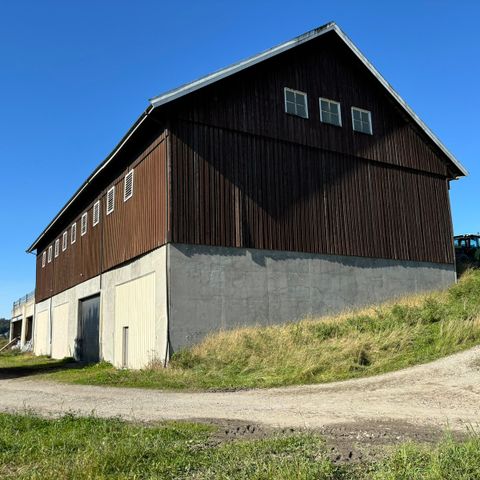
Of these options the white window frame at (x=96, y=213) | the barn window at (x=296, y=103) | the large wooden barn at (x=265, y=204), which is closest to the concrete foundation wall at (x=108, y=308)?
the large wooden barn at (x=265, y=204)

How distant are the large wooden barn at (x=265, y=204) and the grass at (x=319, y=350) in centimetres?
146

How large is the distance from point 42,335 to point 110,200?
63.3ft

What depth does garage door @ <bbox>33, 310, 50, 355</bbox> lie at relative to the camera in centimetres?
3847

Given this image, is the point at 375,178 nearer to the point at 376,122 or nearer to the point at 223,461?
the point at 376,122

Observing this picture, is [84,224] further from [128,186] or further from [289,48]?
[289,48]

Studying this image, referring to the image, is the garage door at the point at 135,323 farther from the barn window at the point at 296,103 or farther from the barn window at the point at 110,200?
the barn window at the point at 296,103

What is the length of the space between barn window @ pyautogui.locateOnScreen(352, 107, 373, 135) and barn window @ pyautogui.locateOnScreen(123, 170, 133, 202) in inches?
401

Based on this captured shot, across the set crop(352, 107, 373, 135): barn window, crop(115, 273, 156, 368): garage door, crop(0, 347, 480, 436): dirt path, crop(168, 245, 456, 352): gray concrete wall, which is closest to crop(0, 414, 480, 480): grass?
crop(0, 347, 480, 436): dirt path

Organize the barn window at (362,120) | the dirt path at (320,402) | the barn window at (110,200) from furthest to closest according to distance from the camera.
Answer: the barn window at (110,200) < the barn window at (362,120) < the dirt path at (320,402)

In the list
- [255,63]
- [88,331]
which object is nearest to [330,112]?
[255,63]

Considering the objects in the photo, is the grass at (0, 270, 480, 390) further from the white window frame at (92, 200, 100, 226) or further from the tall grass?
the white window frame at (92, 200, 100, 226)

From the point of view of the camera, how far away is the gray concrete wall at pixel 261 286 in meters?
18.4

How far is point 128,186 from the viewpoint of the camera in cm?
2316

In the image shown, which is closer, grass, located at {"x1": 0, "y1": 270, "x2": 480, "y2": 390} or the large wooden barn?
grass, located at {"x1": 0, "y1": 270, "x2": 480, "y2": 390}
